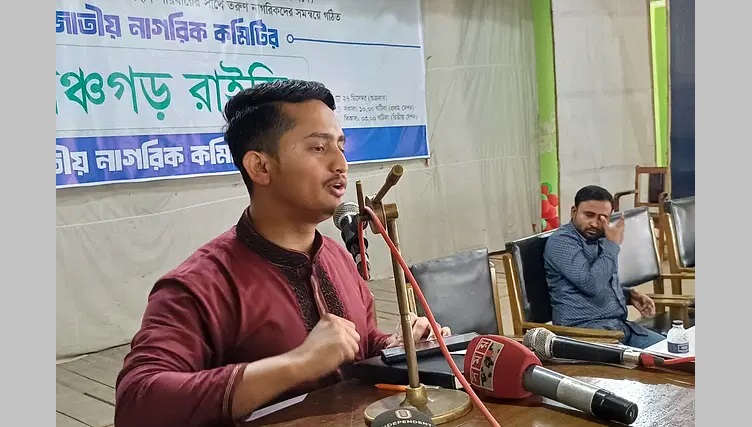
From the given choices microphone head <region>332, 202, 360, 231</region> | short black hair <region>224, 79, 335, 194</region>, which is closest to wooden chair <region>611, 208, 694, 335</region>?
short black hair <region>224, 79, 335, 194</region>

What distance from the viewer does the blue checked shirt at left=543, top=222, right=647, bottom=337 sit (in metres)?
2.53

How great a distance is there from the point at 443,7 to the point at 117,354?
3613 mm

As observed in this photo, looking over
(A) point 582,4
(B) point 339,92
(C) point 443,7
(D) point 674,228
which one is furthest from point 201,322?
(A) point 582,4

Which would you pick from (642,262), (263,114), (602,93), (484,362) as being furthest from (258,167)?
(602,93)

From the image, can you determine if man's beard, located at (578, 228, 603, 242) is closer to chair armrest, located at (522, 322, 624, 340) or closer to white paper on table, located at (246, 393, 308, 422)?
chair armrest, located at (522, 322, 624, 340)

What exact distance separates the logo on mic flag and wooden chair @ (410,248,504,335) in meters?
1.00

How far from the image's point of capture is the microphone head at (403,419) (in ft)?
2.90

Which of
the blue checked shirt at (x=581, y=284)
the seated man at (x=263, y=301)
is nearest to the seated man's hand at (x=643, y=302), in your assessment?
the blue checked shirt at (x=581, y=284)

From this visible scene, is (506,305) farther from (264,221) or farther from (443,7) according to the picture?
(264,221)

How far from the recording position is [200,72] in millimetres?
4145

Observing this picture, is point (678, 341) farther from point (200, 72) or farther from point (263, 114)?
point (200, 72)

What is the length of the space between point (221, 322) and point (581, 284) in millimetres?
1598

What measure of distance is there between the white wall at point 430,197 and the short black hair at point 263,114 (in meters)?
2.49

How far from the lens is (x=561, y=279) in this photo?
2.56 metres
